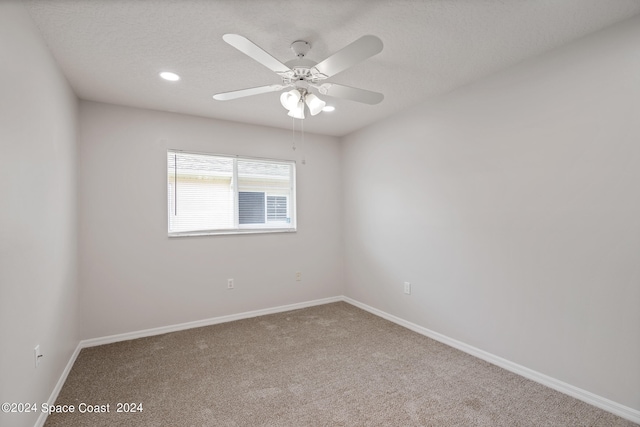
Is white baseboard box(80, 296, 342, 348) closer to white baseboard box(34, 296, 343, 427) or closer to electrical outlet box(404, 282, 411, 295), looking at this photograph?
white baseboard box(34, 296, 343, 427)

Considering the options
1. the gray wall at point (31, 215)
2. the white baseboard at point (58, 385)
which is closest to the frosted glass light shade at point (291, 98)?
the gray wall at point (31, 215)

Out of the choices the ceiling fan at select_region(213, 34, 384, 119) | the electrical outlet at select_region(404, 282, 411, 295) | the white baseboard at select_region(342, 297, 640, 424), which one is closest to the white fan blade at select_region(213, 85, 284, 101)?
the ceiling fan at select_region(213, 34, 384, 119)

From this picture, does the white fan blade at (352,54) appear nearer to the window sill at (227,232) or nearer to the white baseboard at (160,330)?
the window sill at (227,232)

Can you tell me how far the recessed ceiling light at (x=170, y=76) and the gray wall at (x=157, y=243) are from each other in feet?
2.96

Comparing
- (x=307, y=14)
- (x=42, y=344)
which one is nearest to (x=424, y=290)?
(x=307, y=14)

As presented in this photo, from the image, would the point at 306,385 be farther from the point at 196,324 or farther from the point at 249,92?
the point at 249,92

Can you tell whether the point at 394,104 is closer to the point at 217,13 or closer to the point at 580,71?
the point at 580,71

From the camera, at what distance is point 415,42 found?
2.04 metres

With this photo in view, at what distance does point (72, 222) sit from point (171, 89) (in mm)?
1458

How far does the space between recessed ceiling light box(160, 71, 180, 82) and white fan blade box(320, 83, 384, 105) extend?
1.29 m

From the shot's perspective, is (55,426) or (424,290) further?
(424,290)

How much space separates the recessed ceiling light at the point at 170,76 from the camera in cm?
242

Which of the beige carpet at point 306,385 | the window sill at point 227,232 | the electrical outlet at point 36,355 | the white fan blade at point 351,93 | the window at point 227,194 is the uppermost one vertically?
the white fan blade at point 351,93

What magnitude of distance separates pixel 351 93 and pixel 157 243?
8.43 ft
